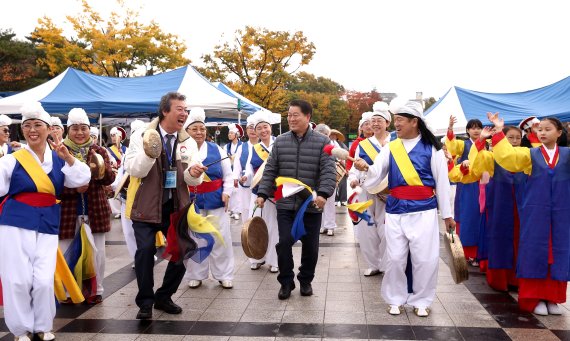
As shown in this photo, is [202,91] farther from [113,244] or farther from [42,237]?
[42,237]

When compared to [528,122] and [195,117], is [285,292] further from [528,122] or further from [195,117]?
[528,122]

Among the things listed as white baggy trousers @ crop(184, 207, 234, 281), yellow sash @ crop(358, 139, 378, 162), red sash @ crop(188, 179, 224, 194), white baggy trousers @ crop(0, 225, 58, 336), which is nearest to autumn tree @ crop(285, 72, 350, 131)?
yellow sash @ crop(358, 139, 378, 162)

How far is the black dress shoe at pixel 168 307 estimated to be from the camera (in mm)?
4719

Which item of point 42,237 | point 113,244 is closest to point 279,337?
point 42,237

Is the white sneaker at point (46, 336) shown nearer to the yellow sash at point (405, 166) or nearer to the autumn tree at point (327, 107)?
the yellow sash at point (405, 166)

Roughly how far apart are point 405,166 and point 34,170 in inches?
124

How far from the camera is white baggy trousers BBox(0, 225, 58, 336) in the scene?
3.85m

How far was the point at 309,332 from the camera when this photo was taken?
13.6 feet

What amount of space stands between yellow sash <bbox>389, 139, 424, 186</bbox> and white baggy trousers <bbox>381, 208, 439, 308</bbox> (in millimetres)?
291

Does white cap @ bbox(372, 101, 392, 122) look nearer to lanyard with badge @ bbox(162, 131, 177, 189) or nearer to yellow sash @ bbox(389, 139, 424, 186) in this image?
yellow sash @ bbox(389, 139, 424, 186)

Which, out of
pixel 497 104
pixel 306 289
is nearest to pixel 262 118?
pixel 306 289

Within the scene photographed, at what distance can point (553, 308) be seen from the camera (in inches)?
183

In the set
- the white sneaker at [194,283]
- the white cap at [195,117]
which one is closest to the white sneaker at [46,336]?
the white sneaker at [194,283]

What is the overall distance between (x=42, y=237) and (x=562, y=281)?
4538mm
